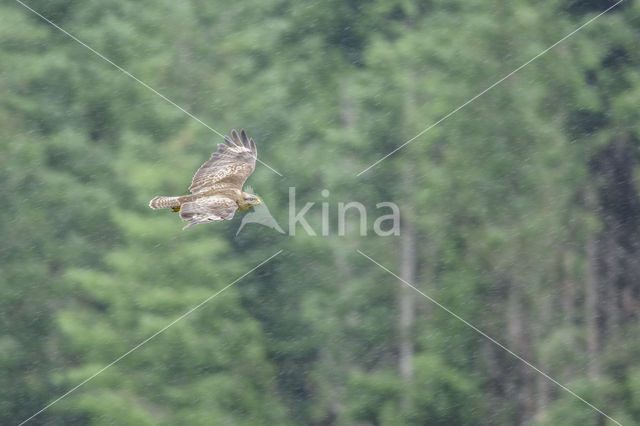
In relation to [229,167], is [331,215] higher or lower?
lower

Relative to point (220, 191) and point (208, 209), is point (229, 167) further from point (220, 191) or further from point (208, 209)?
point (208, 209)

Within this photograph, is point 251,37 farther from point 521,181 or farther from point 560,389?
point 560,389

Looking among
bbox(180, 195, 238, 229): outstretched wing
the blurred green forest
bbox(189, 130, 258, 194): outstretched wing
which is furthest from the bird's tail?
the blurred green forest

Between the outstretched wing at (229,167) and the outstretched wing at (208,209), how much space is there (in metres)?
0.65

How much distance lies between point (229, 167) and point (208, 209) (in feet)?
4.98

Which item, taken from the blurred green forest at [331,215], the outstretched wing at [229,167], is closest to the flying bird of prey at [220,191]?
the outstretched wing at [229,167]

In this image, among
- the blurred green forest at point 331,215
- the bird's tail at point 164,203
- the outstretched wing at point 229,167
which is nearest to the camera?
the bird's tail at point 164,203

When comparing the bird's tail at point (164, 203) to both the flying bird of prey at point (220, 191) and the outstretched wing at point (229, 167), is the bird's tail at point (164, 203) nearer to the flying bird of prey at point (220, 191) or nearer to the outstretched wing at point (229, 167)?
the flying bird of prey at point (220, 191)

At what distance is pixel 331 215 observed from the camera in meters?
15.5

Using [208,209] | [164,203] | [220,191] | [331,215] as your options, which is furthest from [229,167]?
[331,215]

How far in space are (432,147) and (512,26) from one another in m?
2.37

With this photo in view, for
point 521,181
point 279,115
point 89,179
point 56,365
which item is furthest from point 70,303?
point 521,181

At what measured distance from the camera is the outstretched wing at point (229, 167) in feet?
28.6

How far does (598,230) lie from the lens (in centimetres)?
1625
